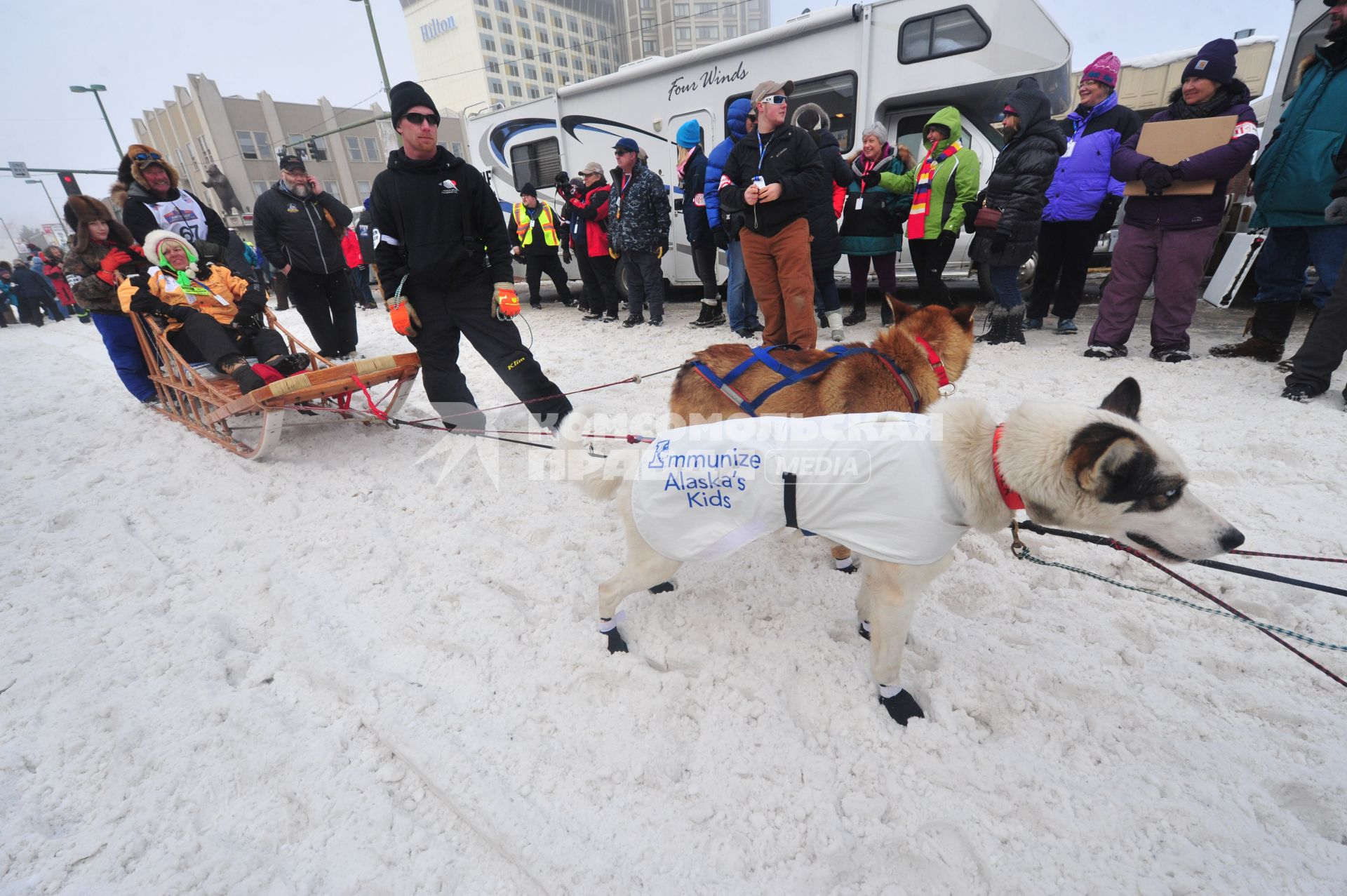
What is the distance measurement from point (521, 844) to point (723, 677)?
902mm

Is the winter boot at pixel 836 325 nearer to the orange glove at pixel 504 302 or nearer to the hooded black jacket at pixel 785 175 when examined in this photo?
the hooded black jacket at pixel 785 175

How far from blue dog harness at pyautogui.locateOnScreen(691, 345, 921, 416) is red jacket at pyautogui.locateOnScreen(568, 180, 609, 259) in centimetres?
A: 586

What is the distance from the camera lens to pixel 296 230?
5.79m

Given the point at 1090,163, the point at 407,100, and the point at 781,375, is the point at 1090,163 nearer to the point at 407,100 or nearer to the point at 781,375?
the point at 781,375

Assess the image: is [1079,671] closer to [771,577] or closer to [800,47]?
[771,577]

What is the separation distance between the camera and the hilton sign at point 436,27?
6034cm

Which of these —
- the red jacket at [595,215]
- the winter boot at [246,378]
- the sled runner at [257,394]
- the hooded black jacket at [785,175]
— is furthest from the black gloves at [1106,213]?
the winter boot at [246,378]

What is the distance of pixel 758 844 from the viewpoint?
1.59 meters

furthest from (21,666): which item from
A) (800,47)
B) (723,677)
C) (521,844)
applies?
(800,47)

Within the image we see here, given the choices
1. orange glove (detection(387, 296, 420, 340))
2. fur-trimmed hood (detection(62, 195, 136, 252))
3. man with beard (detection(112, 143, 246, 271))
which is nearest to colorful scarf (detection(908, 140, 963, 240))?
orange glove (detection(387, 296, 420, 340))

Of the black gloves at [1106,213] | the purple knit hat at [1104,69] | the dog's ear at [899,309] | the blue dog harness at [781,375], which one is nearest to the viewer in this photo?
the blue dog harness at [781,375]

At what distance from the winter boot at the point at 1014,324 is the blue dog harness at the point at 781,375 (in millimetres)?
3759

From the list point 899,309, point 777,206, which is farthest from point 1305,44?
point 899,309

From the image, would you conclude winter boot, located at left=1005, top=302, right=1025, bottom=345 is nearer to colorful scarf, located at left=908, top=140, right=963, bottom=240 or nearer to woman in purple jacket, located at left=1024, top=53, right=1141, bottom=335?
woman in purple jacket, located at left=1024, top=53, right=1141, bottom=335
